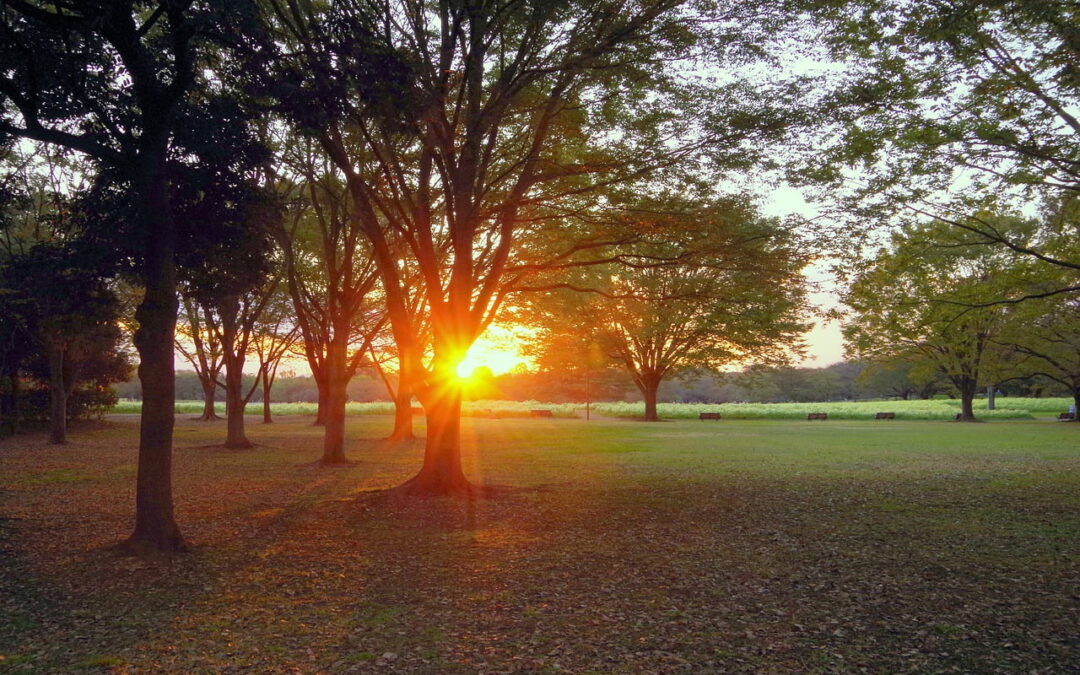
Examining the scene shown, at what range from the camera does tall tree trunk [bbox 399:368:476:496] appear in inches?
486

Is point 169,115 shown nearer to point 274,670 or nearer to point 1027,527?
point 274,670

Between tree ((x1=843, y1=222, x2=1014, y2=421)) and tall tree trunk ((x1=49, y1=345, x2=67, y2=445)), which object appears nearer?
tree ((x1=843, y1=222, x2=1014, y2=421))

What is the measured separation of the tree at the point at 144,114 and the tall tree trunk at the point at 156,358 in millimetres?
11

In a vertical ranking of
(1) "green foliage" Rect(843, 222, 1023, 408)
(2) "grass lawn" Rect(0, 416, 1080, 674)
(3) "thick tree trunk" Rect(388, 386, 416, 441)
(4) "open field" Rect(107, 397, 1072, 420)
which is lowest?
(4) "open field" Rect(107, 397, 1072, 420)

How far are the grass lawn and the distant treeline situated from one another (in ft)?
203

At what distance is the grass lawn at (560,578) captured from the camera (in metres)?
5.39

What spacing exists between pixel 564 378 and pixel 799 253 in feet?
220

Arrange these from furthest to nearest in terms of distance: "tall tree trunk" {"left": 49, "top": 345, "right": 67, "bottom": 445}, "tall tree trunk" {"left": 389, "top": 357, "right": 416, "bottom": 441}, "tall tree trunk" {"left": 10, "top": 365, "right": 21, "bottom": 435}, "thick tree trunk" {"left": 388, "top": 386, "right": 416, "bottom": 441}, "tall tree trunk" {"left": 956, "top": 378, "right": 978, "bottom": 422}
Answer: "tall tree trunk" {"left": 956, "top": 378, "right": 978, "bottom": 422}, "tall tree trunk" {"left": 10, "top": 365, "right": 21, "bottom": 435}, "thick tree trunk" {"left": 388, "top": 386, "right": 416, "bottom": 441}, "tall tree trunk" {"left": 389, "top": 357, "right": 416, "bottom": 441}, "tall tree trunk" {"left": 49, "top": 345, "right": 67, "bottom": 445}

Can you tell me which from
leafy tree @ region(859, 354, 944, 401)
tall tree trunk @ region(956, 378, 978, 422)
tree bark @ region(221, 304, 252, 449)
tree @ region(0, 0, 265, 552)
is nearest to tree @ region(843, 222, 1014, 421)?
tree @ region(0, 0, 265, 552)

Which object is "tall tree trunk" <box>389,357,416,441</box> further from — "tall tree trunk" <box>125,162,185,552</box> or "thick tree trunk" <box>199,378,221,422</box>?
"thick tree trunk" <box>199,378,221,422</box>

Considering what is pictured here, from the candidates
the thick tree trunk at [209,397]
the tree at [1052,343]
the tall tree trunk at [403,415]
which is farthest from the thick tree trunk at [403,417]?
the tree at [1052,343]

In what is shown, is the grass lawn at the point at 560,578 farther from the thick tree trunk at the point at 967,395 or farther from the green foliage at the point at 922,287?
the thick tree trunk at the point at 967,395

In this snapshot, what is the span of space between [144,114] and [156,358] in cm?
278

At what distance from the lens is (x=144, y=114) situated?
318 inches
